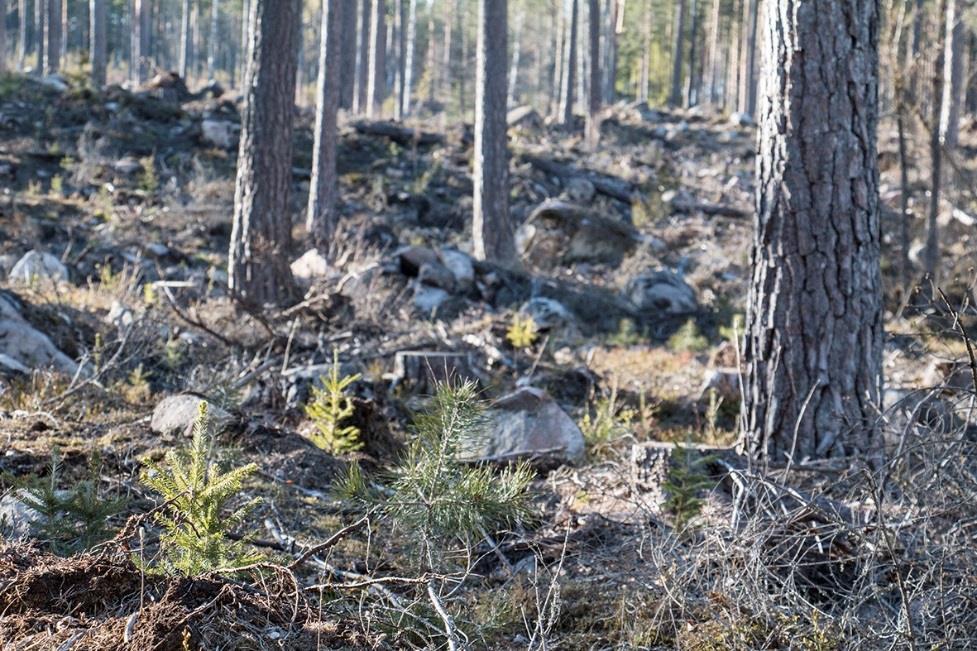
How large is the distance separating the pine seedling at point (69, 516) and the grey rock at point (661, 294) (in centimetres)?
826

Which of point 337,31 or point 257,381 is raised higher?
point 337,31

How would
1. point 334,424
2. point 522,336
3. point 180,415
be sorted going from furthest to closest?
point 522,336 < point 334,424 < point 180,415

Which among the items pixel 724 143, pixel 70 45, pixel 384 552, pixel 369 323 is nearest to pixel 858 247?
pixel 384 552

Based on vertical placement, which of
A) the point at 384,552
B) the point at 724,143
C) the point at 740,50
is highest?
the point at 740,50

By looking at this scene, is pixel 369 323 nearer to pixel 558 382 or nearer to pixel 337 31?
pixel 558 382

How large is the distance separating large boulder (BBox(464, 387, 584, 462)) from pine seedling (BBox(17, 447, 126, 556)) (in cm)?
210

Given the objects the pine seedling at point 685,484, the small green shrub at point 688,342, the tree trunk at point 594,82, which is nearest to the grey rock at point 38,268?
the small green shrub at point 688,342

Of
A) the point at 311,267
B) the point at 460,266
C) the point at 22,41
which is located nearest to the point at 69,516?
the point at 311,267

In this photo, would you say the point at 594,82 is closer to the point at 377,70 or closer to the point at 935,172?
the point at 377,70

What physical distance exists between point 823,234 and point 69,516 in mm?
3289

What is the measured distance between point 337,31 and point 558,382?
8.89 metres

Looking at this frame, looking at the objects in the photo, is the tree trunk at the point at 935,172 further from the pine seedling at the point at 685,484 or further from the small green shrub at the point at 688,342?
the pine seedling at the point at 685,484

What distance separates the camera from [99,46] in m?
20.7

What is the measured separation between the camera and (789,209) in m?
4.29
